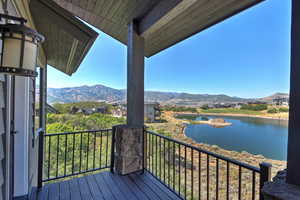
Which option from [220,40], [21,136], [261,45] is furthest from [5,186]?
[220,40]

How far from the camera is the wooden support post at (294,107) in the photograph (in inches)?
44.1

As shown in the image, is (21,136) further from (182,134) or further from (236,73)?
(236,73)

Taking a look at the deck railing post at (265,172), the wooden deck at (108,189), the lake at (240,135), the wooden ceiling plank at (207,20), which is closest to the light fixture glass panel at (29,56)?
the deck railing post at (265,172)

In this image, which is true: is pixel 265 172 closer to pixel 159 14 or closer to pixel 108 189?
pixel 108 189

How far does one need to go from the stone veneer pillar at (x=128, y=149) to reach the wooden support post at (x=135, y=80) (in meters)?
0.19

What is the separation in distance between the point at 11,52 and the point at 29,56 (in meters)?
0.08

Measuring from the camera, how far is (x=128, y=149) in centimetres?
307

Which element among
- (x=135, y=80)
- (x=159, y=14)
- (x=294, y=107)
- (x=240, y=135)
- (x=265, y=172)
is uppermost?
(x=159, y=14)

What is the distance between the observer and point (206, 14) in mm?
2746

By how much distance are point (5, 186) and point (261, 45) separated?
32.5 ft

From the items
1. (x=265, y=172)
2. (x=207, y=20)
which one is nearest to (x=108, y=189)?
(x=265, y=172)

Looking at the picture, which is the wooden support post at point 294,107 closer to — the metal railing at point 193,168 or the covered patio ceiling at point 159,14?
the metal railing at point 193,168

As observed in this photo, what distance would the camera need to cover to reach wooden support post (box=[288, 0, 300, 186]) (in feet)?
3.67

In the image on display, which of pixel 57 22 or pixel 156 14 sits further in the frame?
pixel 57 22
